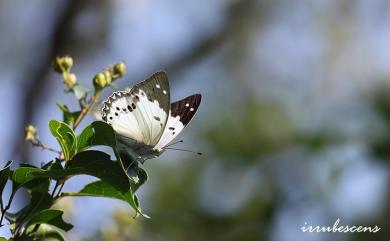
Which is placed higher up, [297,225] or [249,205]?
[249,205]

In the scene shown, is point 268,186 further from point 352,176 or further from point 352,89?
point 352,89

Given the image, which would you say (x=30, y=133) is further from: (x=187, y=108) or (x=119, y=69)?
(x=187, y=108)

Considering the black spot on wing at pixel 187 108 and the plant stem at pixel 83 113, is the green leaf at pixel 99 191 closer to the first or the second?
the plant stem at pixel 83 113

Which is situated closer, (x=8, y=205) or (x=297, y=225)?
(x=8, y=205)

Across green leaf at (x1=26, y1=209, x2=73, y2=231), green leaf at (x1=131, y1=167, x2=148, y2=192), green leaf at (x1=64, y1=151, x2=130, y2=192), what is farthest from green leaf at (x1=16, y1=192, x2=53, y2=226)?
green leaf at (x1=131, y1=167, x2=148, y2=192)

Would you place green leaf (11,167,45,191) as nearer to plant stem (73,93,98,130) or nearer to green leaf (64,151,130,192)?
green leaf (64,151,130,192)

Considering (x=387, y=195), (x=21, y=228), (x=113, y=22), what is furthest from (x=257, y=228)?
(x=21, y=228)
